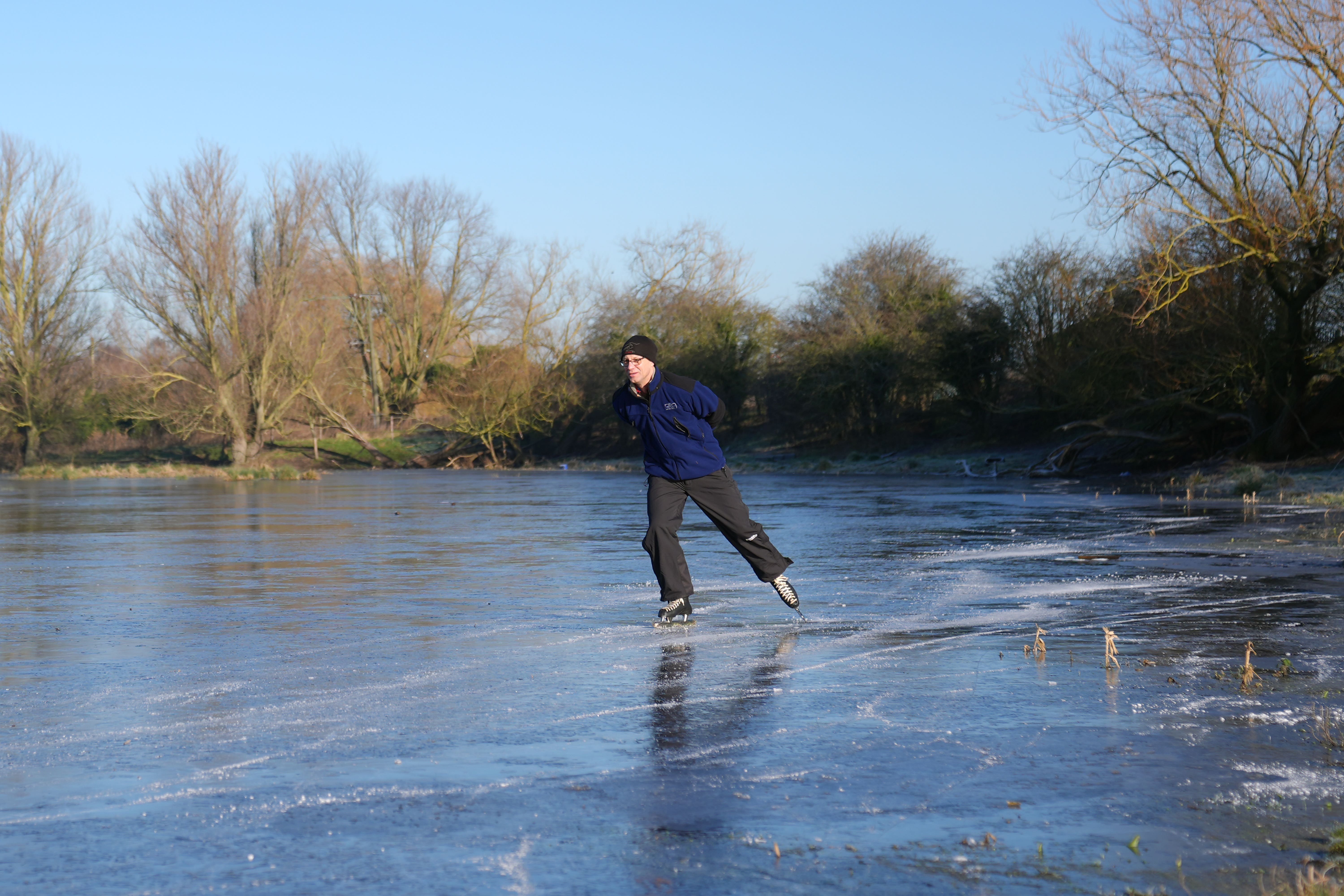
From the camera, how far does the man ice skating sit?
878 cm

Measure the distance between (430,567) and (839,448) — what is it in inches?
1471

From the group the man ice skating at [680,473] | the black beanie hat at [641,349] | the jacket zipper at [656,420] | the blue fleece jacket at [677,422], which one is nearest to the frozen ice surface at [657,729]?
the man ice skating at [680,473]

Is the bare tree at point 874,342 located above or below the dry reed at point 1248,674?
above

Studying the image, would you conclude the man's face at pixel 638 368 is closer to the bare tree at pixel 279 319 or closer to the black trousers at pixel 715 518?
the black trousers at pixel 715 518

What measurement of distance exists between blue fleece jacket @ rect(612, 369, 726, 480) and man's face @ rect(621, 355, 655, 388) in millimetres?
101

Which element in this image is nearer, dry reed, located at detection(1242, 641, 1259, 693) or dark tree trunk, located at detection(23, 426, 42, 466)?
dry reed, located at detection(1242, 641, 1259, 693)

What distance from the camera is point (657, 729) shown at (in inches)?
220

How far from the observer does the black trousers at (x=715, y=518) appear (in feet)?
29.2

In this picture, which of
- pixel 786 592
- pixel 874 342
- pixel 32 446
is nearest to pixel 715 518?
pixel 786 592

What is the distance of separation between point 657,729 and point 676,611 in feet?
10.5

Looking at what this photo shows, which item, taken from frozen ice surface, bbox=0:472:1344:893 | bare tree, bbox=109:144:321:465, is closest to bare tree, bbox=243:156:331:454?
bare tree, bbox=109:144:321:465

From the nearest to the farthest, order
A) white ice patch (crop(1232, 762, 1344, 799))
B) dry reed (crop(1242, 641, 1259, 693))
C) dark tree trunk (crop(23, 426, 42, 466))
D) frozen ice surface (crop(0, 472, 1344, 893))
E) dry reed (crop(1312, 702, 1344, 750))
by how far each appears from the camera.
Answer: frozen ice surface (crop(0, 472, 1344, 893)) → white ice patch (crop(1232, 762, 1344, 799)) → dry reed (crop(1312, 702, 1344, 750)) → dry reed (crop(1242, 641, 1259, 693)) → dark tree trunk (crop(23, 426, 42, 466))

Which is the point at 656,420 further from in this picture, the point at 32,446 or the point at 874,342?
the point at 32,446

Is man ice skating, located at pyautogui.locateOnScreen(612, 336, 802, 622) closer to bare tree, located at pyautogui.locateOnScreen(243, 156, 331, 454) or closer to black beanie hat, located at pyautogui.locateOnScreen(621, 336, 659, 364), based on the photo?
black beanie hat, located at pyautogui.locateOnScreen(621, 336, 659, 364)
